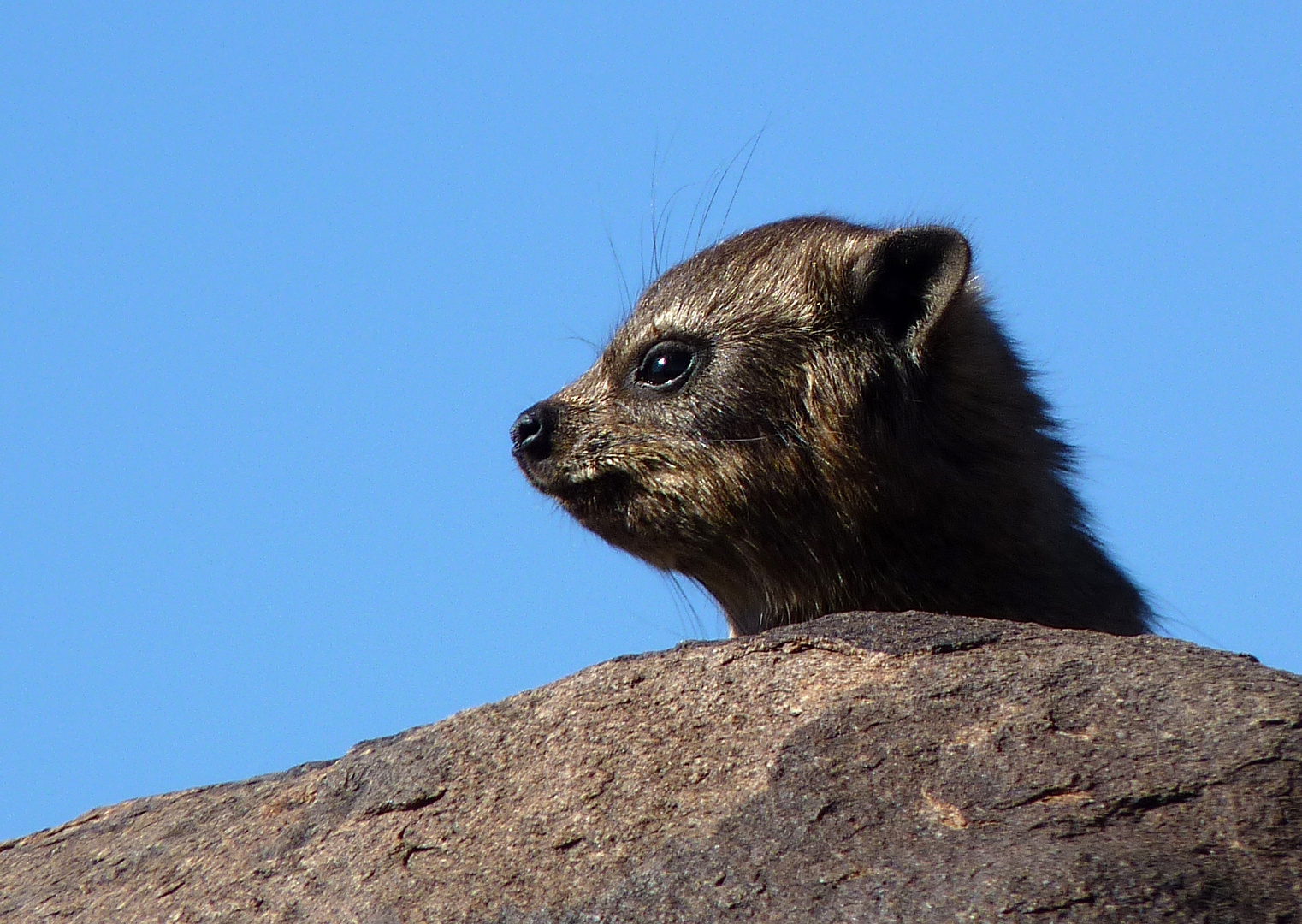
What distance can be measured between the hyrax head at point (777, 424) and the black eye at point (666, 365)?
0.01 metres

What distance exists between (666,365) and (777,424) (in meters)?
0.79

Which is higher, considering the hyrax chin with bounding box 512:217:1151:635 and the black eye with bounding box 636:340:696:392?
the black eye with bounding box 636:340:696:392

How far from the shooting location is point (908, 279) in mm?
8344

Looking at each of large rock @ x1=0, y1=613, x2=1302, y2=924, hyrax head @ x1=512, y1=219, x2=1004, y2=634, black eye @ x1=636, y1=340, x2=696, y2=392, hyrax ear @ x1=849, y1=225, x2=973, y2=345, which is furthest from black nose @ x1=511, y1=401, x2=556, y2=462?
large rock @ x1=0, y1=613, x2=1302, y2=924

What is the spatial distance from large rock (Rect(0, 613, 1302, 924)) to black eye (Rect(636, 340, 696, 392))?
2.65 meters

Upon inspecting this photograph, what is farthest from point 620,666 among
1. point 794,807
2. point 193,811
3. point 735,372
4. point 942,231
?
point 942,231

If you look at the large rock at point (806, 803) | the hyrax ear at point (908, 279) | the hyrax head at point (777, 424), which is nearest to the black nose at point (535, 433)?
the hyrax head at point (777, 424)

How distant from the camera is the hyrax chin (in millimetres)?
7727

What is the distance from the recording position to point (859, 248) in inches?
334

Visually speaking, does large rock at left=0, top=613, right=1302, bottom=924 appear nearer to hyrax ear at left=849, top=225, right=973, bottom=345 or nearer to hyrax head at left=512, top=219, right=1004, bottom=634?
hyrax head at left=512, top=219, right=1004, bottom=634

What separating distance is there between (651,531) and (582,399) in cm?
95

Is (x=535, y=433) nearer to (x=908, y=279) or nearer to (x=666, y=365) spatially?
(x=666, y=365)

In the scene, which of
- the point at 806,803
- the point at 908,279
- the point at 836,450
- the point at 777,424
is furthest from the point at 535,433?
the point at 806,803

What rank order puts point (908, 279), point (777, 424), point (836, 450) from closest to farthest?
point (836, 450) → point (777, 424) → point (908, 279)
